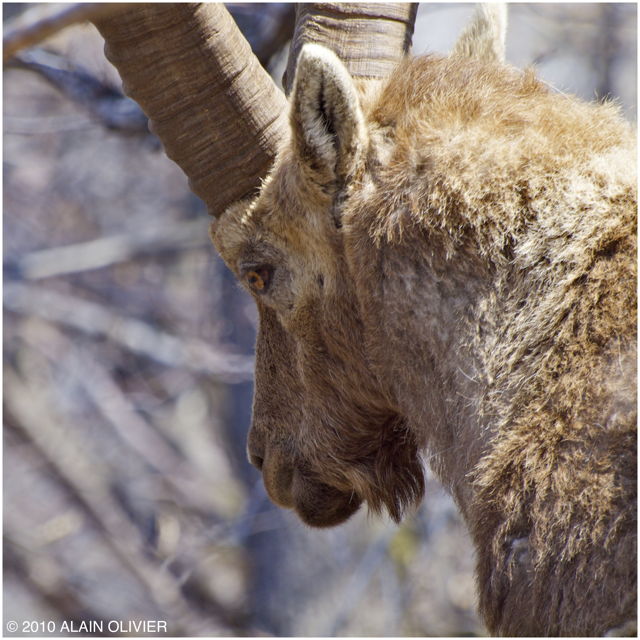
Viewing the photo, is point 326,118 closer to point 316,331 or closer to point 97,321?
point 316,331

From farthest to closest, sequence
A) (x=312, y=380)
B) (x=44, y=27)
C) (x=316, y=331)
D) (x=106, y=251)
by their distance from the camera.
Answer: (x=106, y=251) < (x=312, y=380) < (x=316, y=331) < (x=44, y=27)

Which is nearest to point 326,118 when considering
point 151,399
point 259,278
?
point 259,278

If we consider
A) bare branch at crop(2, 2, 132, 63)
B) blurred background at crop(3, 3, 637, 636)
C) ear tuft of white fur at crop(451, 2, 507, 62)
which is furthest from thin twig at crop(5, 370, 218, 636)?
bare branch at crop(2, 2, 132, 63)

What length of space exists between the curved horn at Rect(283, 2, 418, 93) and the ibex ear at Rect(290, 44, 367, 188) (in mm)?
898

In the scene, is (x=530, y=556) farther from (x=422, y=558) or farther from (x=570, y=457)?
(x=422, y=558)

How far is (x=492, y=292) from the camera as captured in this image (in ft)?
8.55

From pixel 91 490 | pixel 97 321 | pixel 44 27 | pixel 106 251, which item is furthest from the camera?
pixel 106 251

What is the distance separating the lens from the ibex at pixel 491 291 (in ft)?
7.97

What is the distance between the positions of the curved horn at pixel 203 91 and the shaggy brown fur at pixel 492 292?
0.98ft

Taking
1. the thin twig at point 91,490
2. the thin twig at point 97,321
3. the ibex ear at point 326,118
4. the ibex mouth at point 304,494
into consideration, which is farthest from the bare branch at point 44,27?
the thin twig at point 97,321

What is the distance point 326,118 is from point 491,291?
0.70 metres

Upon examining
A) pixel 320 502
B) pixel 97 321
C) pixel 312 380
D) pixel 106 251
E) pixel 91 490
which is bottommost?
pixel 91 490

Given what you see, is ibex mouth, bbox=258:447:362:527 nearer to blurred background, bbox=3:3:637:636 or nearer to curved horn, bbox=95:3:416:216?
curved horn, bbox=95:3:416:216

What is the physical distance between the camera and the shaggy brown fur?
7.96ft
